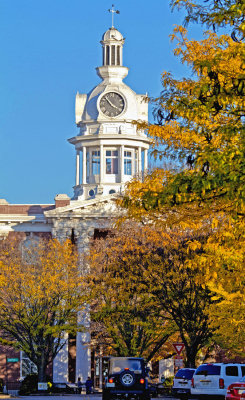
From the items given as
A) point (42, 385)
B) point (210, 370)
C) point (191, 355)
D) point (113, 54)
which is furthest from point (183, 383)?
point (113, 54)

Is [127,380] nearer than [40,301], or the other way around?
[127,380]

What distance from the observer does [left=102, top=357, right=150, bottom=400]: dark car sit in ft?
115

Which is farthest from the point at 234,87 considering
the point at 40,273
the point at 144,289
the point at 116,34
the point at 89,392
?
the point at 116,34

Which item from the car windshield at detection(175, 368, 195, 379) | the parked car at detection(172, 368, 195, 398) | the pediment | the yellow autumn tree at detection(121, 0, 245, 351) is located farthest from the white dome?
the yellow autumn tree at detection(121, 0, 245, 351)

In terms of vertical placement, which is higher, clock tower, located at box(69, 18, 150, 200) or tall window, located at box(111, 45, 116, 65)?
tall window, located at box(111, 45, 116, 65)

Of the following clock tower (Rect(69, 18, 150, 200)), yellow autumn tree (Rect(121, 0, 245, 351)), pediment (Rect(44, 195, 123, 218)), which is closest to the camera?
yellow autumn tree (Rect(121, 0, 245, 351))

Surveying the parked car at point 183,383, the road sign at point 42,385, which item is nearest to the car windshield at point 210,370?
the parked car at point 183,383

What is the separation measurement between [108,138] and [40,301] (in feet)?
136

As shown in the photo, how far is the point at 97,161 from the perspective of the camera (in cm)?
10344

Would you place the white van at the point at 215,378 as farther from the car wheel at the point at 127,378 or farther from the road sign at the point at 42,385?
the road sign at the point at 42,385

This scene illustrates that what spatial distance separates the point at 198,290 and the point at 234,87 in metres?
30.7

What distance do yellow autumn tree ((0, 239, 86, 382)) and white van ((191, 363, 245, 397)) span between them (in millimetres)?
24797

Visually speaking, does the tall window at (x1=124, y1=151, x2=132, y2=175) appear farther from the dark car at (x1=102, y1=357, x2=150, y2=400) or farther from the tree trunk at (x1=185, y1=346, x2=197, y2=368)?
the dark car at (x1=102, y1=357, x2=150, y2=400)

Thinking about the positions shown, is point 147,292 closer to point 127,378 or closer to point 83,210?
point 127,378
